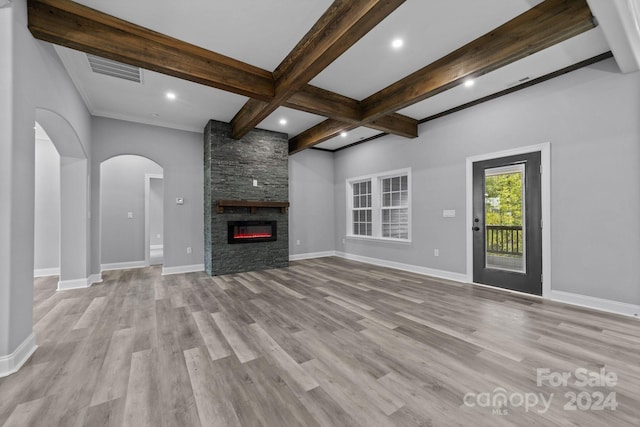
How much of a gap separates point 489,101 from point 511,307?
3040mm

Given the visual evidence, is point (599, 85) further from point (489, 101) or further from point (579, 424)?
point (579, 424)

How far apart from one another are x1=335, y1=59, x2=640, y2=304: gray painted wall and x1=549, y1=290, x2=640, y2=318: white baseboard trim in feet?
0.19

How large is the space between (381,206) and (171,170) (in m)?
4.64

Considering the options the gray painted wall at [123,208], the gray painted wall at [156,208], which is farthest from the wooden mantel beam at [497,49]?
the gray painted wall at [156,208]

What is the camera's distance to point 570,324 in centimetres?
263

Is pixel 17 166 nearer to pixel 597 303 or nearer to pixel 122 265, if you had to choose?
pixel 122 265

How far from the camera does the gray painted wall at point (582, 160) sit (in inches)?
113

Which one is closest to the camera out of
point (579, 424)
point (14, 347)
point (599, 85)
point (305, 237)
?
point (579, 424)

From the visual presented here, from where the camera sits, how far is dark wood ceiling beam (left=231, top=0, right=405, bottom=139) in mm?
2061

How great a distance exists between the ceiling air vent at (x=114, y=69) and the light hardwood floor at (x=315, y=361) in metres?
3.04

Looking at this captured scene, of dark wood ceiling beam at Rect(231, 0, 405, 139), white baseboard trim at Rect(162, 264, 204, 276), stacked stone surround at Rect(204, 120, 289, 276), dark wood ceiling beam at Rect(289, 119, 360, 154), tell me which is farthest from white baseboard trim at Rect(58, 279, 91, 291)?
dark wood ceiling beam at Rect(289, 119, 360, 154)

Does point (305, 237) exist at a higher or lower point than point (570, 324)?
higher

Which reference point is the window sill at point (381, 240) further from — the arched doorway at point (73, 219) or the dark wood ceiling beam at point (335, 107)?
the arched doorway at point (73, 219)

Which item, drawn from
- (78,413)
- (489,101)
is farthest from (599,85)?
(78,413)
